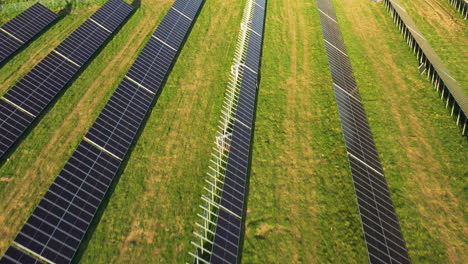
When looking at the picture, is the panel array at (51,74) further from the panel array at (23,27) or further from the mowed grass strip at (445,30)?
the mowed grass strip at (445,30)

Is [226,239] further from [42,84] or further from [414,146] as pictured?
[42,84]

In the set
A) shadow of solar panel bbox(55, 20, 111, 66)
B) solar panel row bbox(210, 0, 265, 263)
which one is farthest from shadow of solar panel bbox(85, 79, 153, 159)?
shadow of solar panel bbox(55, 20, 111, 66)

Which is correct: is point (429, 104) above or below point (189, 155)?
above

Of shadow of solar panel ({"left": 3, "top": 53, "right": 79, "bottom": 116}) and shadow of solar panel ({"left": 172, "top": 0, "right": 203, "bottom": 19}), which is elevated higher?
shadow of solar panel ({"left": 172, "top": 0, "right": 203, "bottom": 19})

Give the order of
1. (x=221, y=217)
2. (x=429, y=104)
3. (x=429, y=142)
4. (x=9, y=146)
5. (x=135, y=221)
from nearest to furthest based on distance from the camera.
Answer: (x=221, y=217) < (x=135, y=221) < (x=9, y=146) < (x=429, y=142) < (x=429, y=104)

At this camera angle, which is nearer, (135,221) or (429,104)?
(135,221)

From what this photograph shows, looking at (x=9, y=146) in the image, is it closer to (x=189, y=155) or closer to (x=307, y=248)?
(x=189, y=155)

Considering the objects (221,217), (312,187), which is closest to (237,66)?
(312,187)

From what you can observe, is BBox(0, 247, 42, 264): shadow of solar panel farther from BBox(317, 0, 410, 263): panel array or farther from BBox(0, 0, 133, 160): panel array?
BBox(317, 0, 410, 263): panel array

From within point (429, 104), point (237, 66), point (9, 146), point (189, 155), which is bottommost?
point (9, 146)
